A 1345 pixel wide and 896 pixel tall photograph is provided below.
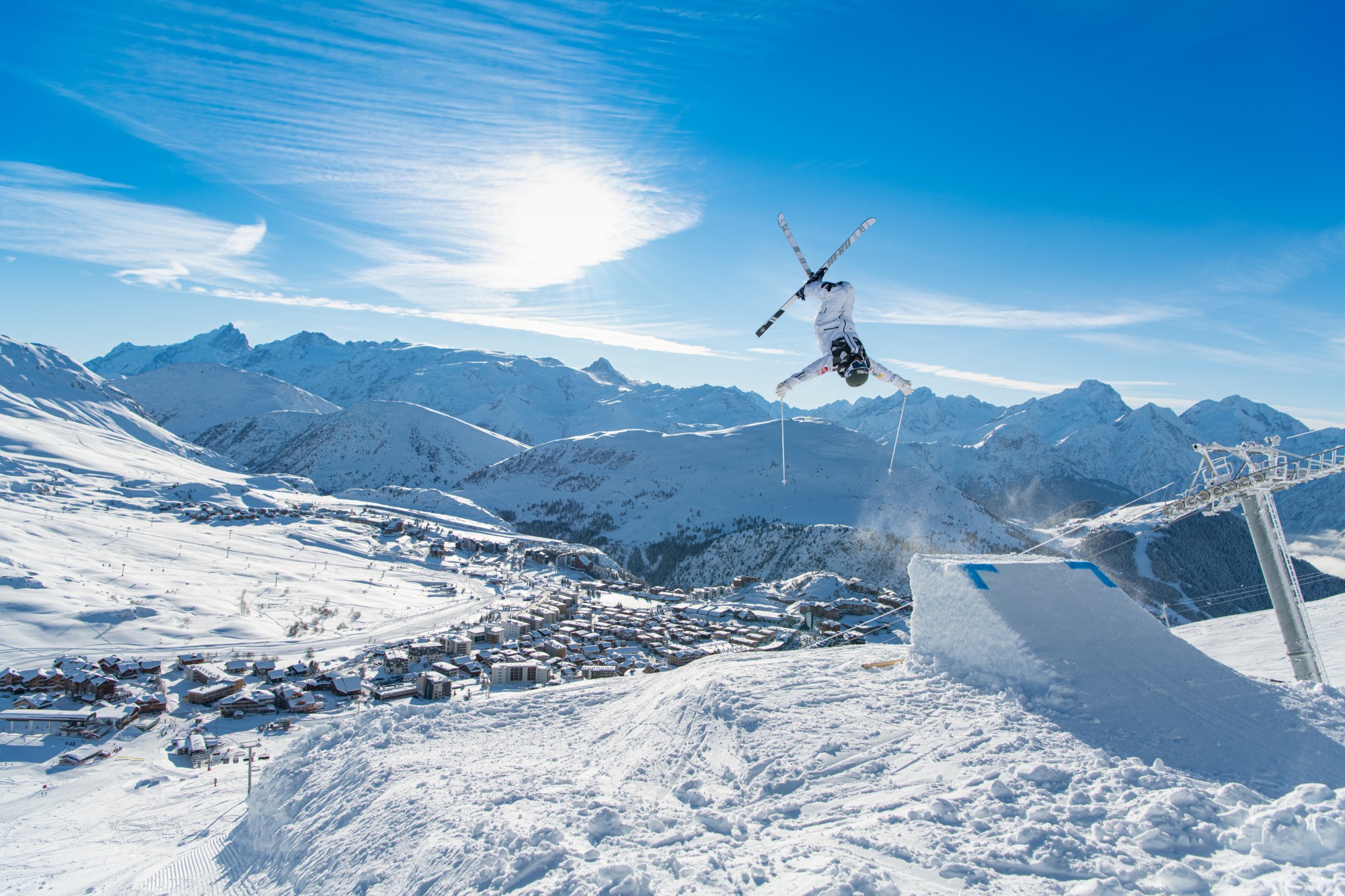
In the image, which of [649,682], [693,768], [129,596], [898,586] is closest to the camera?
[693,768]

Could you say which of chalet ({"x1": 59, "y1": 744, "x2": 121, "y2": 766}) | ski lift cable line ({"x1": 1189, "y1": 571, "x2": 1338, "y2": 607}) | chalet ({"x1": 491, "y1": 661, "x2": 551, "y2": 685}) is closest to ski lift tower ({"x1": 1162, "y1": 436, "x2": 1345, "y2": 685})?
chalet ({"x1": 491, "y1": 661, "x2": 551, "y2": 685})

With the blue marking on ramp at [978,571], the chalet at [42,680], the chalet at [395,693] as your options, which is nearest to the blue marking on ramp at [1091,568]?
the blue marking on ramp at [978,571]

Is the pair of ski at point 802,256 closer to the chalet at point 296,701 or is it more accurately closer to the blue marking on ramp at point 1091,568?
the blue marking on ramp at point 1091,568

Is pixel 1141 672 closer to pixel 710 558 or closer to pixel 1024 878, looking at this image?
pixel 1024 878

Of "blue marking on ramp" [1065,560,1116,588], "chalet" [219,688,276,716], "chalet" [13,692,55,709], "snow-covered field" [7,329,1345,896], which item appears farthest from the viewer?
"chalet" [219,688,276,716]

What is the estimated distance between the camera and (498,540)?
166000 mm

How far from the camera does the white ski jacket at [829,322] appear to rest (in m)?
17.7

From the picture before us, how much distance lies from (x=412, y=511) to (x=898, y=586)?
14602 cm

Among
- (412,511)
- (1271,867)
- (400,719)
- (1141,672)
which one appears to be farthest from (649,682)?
(412,511)

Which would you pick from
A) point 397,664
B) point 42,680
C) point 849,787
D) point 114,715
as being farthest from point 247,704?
point 849,787

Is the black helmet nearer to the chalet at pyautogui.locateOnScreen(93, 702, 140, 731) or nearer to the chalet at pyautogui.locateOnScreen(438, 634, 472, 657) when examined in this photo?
the chalet at pyautogui.locateOnScreen(93, 702, 140, 731)

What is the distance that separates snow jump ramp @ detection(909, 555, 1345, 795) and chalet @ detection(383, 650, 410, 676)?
53102mm

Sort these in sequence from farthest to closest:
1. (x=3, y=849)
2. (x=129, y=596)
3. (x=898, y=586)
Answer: (x=898, y=586) → (x=129, y=596) → (x=3, y=849)

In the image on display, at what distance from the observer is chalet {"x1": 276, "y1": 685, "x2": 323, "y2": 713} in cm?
4750
